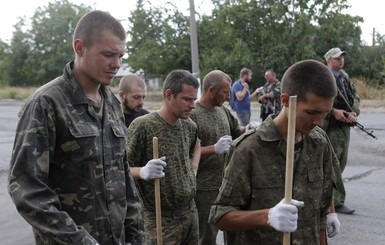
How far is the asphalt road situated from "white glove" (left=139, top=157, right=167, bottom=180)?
6.82 ft

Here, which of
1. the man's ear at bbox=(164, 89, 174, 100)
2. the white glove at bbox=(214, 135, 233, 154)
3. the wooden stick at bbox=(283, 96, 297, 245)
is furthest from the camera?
the white glove at bbox=(214, 135, 233, 154)

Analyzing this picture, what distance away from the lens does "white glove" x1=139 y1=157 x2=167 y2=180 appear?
3.04 meters

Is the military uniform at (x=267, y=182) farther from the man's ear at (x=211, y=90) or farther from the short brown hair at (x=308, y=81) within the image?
the man's ear at (x=211, y=90)

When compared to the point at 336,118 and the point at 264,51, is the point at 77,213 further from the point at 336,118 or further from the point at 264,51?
the point at 264,51

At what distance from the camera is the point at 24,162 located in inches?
73.4

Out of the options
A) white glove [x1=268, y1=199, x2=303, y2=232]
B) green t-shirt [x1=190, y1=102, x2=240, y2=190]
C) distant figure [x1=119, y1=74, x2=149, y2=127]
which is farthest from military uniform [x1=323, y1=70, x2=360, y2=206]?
white glove [x1=268, y1=199, x2=303, y2=232]

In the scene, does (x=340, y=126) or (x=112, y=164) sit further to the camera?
(x=340, y=126)

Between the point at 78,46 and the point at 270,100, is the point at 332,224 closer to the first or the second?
the point at 78,46

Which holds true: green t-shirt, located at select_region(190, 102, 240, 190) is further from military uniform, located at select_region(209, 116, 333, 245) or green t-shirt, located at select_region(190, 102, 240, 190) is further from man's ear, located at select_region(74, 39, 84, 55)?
man's ear, located at select_region(74, 39, 84, 55)

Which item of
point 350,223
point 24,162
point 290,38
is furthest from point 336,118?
point 290,38

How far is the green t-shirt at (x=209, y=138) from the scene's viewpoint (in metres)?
4.10

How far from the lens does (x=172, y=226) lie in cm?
336

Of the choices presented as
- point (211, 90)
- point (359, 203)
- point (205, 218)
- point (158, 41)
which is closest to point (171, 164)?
point (205, 218)

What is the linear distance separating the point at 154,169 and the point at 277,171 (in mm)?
992
